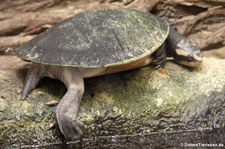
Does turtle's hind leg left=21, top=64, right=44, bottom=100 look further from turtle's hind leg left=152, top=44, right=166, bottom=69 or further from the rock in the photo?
turtle's hind leg left=152, top=44, right=166, bottom=69

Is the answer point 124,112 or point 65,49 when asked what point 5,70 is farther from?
point 124,112

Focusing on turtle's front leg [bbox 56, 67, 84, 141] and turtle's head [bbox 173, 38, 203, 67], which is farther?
turtle's head [bbox 173, 38, 203, 67]

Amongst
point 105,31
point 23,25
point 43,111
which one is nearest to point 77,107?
point 43,111

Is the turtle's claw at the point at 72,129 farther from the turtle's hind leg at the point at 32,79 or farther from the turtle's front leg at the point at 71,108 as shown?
the turtle's hind leg at the point at 32,79

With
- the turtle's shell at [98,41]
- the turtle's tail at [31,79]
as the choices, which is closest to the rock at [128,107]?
the turtle's tail at [31,79]

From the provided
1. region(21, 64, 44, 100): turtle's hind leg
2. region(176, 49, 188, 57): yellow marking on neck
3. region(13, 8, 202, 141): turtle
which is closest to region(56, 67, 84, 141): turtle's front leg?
region(13, 8, 202, 141): turtle

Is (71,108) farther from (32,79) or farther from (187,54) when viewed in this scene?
(187,54)

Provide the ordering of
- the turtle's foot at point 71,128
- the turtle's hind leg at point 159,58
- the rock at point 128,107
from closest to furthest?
the turtle's foot at point 71,128, the rock at point 128,107, the turtle's hind leg at point 159,58
